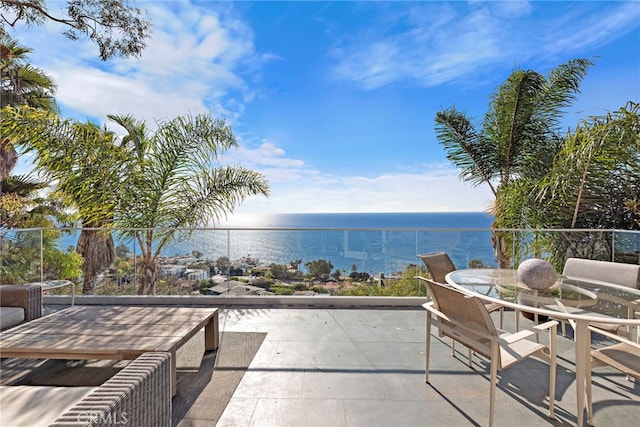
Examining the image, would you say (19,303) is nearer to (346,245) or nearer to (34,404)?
(34,404)

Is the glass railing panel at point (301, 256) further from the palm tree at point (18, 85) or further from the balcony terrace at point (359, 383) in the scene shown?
the palm tree at point (18, 85)

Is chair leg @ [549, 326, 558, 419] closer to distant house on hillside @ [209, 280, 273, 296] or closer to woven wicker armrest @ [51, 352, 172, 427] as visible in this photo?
woven wicker armrest @ [51, 352, 172, 427]

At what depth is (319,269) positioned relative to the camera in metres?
4.83

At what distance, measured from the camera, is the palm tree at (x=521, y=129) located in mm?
5754

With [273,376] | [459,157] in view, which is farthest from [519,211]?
[273,376]

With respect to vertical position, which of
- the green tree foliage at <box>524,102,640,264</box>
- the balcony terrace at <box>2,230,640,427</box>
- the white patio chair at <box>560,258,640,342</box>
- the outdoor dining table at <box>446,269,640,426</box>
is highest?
the green tree foliage at <box>524,102,640,264</box>

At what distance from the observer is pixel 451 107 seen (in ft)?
21.6

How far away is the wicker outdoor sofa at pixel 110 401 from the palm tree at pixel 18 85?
6.05m

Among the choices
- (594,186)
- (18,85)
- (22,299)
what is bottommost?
(22,299)

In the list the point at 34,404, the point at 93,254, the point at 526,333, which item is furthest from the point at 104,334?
the point at 93,254

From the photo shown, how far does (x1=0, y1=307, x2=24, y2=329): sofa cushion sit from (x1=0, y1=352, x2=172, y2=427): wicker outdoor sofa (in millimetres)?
1647

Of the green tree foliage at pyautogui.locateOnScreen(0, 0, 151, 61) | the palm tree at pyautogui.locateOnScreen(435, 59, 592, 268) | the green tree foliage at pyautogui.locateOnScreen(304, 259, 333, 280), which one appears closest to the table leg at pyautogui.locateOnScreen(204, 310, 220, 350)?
the green tree foliage at pyautogui.locateOnScreen(304, 259, 333, 280)

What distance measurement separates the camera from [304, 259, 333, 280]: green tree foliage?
4.82 meters

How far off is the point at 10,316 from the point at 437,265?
424cm
